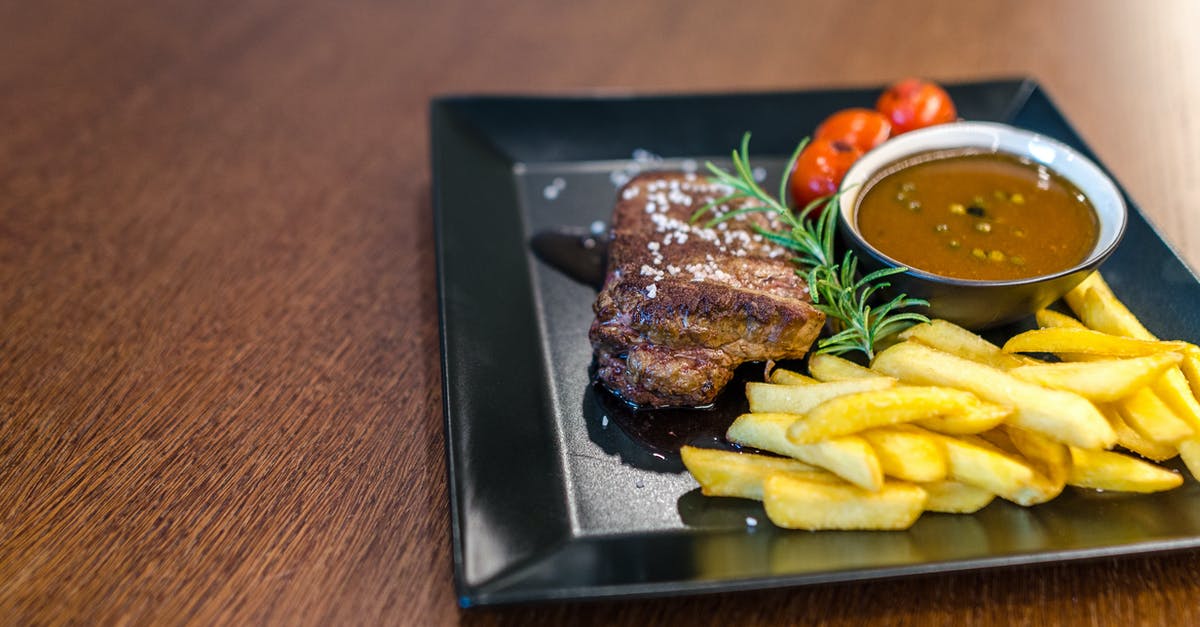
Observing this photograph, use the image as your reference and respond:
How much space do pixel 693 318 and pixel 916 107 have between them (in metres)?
1.83

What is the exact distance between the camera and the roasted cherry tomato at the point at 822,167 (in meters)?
3.68

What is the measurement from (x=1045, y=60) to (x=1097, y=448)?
347cm

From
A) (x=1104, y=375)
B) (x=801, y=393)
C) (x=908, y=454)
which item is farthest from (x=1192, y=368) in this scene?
(x=801, y=393)

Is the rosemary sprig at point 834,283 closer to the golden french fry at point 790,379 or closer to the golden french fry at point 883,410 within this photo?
the golden french fry at point 790,379

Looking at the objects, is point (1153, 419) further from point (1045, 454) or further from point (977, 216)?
point (977, 216)

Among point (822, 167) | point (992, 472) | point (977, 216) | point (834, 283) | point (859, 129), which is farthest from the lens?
point (859, 129)

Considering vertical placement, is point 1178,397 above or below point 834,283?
above

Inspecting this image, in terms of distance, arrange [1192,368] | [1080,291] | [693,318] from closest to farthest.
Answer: [1192,368]
[693,318]
[1080,291]

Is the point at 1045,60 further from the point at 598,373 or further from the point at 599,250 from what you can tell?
the point at 598,373

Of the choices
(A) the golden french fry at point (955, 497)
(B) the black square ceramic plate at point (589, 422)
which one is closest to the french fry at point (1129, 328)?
(B) the black square ceramic plate at point (589, 422)

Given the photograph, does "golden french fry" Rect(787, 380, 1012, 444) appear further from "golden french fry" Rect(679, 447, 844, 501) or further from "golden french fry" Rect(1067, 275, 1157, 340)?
"golden french fry" Rect(1067, 275, 1157, 340)

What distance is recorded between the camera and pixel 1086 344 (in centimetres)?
273

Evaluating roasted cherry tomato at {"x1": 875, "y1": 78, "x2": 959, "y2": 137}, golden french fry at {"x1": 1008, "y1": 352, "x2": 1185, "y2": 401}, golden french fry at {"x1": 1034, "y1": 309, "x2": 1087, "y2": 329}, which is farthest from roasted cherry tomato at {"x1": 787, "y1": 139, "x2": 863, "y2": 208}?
golden french fry at {"x1": 1008, "y1": 352, "x2": 1185, "y2": 401}

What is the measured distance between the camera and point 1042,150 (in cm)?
356
